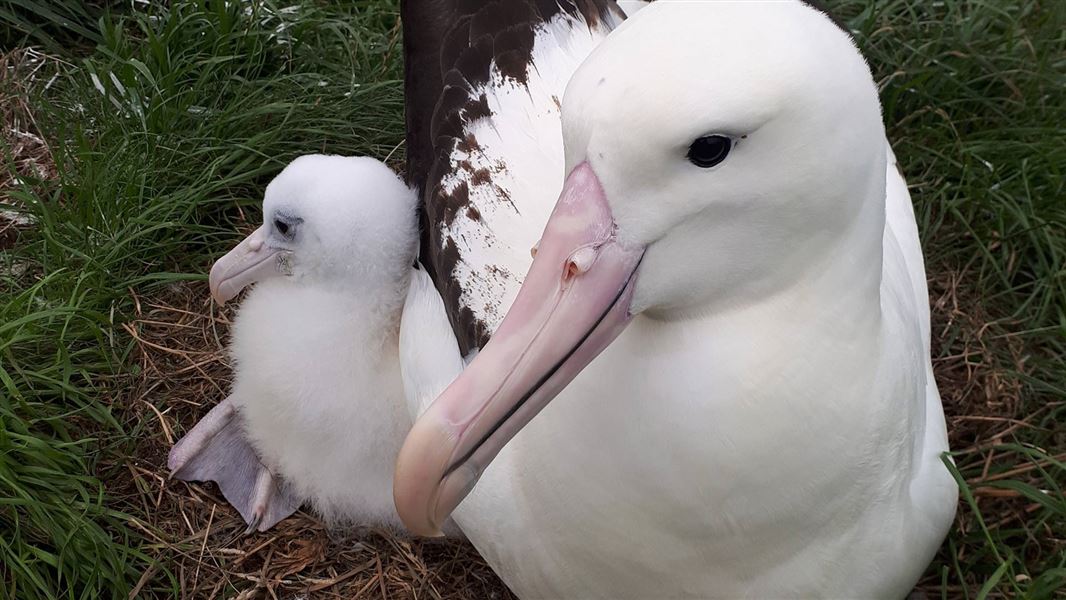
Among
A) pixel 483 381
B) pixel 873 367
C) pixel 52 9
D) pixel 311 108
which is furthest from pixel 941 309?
pixel 52 9

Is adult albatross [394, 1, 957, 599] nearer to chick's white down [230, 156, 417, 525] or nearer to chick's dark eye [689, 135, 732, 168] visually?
chick's dark eye [689, 135, 732, 168]

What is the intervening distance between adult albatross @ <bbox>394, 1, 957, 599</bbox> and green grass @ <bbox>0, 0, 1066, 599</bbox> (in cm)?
Result: 105

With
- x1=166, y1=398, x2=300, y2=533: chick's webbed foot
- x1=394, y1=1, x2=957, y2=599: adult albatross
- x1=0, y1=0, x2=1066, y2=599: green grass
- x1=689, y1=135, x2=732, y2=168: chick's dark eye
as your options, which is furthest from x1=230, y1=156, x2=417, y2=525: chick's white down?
x1=689, y1=135, x2=732, y2=168: chick's dark eye

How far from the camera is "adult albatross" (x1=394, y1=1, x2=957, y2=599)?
6.02 feet

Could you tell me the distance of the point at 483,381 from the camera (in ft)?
6.24

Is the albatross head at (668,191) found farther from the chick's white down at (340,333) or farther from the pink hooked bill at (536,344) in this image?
the chick's white down at (340,333)

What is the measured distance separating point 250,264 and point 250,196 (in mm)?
866

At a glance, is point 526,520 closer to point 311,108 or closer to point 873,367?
point 873,367

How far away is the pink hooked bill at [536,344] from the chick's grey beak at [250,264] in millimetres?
1594

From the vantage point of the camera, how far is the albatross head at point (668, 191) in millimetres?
1799

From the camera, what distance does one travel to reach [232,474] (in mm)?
3602

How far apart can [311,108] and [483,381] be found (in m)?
2.55

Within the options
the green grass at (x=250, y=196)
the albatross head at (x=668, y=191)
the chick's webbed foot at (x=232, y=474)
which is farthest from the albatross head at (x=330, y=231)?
the albatross head at (x=668, y=191)

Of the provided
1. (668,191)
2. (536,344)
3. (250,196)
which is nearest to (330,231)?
(250,196)
